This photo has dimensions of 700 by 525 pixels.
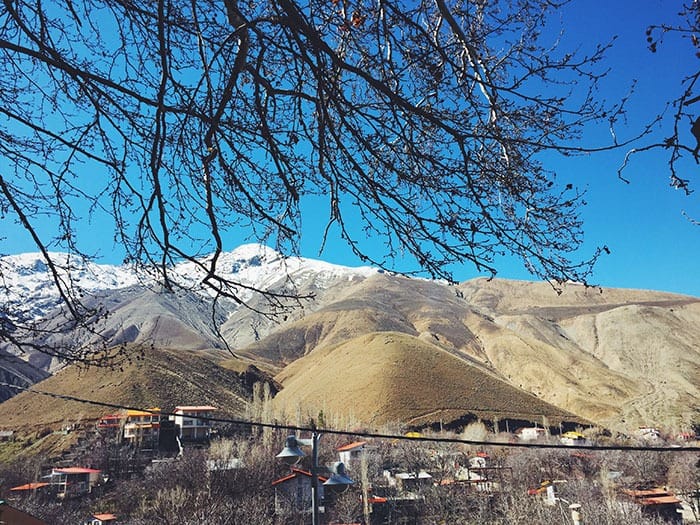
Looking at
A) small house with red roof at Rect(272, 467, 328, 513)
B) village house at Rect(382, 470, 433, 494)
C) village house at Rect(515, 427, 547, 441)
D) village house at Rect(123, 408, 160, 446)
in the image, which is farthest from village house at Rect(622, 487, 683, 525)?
village house at Rect(123, 408, 160, 446)

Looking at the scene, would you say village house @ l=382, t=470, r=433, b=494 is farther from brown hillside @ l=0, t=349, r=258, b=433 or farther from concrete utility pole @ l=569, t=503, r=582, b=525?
brown hillside @ l=0, t=349, r=258, b=433

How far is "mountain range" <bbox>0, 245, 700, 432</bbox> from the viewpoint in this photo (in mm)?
47438

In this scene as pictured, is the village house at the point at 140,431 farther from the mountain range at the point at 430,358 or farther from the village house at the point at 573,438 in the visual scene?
the village house at the point at 573,438

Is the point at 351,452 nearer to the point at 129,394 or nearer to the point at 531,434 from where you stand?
the point at 129,394

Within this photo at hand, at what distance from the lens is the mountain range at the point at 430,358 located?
47.4m

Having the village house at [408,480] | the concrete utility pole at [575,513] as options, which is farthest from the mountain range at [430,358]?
the village house at [408,480]

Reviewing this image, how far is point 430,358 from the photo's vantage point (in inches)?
2630

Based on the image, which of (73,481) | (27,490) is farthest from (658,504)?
(27,490)

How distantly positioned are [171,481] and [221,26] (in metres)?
23.5

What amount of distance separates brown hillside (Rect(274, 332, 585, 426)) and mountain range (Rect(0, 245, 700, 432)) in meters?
0.20

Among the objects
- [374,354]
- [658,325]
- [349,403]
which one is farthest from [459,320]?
[349,403]

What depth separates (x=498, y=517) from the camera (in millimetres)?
21828

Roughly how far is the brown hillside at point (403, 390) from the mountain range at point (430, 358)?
201 mm

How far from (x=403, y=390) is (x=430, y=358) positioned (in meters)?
11.4
